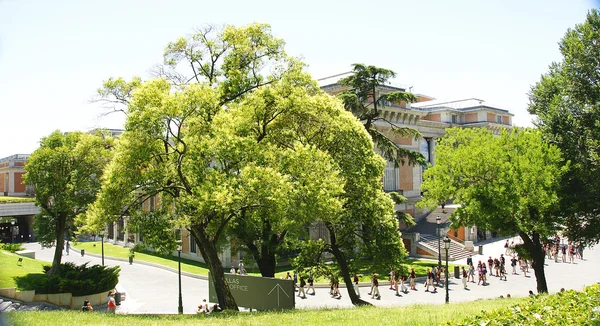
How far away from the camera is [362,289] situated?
102 feet

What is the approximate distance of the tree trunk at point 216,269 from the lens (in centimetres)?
1831

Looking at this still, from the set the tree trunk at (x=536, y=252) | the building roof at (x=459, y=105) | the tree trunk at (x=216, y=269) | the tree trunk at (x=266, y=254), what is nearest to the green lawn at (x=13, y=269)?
the tree trunk at (x=216, y=269)

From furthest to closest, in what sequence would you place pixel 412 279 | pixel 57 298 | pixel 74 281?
pixel 412 279 → pixel 74 281 → pixel 57 298

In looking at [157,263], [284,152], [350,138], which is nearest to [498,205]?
[350,138]

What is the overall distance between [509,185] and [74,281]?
2406 centimetres

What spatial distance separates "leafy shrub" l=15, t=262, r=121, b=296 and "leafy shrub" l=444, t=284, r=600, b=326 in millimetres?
24410

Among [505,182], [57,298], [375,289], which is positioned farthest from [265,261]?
[57,298]

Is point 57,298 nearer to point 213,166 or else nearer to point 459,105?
point 213,166

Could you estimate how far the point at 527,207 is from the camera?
78.7 feet

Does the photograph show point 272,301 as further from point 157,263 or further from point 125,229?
point 157,263

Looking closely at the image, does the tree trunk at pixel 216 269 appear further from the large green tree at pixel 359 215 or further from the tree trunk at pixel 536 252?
the tree trunk at pixel 536 252

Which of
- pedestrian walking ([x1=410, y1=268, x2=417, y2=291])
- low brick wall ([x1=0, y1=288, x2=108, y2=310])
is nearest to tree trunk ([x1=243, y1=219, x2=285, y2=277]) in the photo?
pedestrian walking ([x1=410, y1=268, x2=417, y2=291])

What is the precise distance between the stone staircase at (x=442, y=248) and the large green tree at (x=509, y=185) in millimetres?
16713

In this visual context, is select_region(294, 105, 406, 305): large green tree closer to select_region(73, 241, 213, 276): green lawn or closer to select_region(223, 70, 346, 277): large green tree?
select_region(223, 70, 346, 277): large green tree
